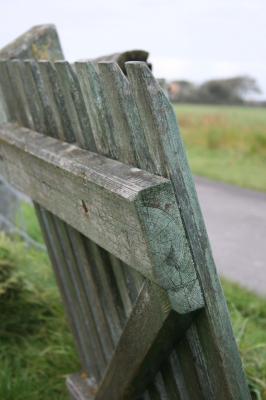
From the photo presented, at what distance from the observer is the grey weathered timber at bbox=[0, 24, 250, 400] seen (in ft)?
3.89

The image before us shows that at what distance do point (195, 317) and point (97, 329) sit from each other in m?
0.84

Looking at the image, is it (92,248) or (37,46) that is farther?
(37,46)

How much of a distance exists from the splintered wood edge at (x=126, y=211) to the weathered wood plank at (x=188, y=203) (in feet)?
0.10

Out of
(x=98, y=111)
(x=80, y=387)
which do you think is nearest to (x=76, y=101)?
(x=98, y=111)

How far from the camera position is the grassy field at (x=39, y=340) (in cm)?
246

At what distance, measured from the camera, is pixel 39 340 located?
2914 millimetres

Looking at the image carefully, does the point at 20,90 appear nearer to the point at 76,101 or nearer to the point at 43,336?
the point at 76,101

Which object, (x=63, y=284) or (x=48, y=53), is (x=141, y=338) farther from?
(x=48, y=53)

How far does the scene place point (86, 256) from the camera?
6.19 feet

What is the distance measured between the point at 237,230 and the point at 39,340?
377cm

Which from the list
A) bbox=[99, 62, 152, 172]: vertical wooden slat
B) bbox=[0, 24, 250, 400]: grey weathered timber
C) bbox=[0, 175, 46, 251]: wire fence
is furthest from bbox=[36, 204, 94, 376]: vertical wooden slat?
bbox=[0, 175, 46, 251]: wire fence

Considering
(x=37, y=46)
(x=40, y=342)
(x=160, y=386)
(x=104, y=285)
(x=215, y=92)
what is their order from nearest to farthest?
(x=160, y=386) → (x=104, y=285) → (x=37, y=46) → (x=40, y=342) → (x=215, y=92)

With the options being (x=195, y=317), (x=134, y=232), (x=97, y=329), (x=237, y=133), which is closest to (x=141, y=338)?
(x=195, y=317)

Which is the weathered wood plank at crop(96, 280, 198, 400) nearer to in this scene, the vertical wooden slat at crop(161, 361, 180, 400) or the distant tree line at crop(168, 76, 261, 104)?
the vertical wooden slat at crop(161, 361, 180, 400)
